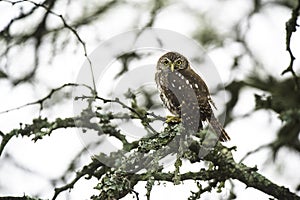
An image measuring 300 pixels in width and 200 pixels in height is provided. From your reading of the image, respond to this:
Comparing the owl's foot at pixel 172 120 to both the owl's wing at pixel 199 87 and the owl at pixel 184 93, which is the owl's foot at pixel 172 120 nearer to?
the owl at pixel 184 93

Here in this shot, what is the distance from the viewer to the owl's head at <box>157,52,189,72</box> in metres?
3.48

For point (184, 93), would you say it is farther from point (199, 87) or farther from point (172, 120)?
point (172, 120)

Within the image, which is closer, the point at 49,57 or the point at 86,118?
the point at 86,118

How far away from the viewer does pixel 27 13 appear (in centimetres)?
369

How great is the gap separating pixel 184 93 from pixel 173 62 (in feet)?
1.42

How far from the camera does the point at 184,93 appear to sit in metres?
3.14

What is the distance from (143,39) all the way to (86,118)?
5.46 ft

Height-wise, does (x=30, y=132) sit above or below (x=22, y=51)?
below

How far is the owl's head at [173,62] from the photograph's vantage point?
137 inches

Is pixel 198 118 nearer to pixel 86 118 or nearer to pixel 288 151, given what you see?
pixel 86 118

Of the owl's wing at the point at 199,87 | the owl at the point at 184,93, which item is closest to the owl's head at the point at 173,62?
the owl at the point at 184,93

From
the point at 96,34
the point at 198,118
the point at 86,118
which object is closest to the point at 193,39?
the point at 96,34

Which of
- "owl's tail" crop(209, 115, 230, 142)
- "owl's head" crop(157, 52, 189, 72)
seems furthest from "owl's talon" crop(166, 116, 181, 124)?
"owl's head" crop(157, 52, 189, 72)

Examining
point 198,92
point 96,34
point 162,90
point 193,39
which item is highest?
point 96,34
